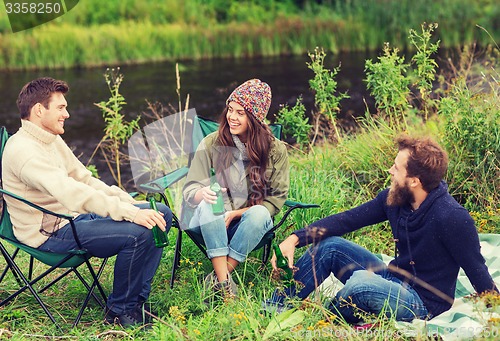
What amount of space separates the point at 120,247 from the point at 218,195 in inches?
24.1

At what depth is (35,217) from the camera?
3.51m

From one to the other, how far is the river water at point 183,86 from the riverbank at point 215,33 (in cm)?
41

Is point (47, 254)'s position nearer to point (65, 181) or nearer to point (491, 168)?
point (65, 181)

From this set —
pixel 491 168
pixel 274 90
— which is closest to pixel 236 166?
pixel 491 168

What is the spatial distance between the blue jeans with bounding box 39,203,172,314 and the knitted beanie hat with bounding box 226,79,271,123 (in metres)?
0.83

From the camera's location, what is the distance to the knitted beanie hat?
390 cm

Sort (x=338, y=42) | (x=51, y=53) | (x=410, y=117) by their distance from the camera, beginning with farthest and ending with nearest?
(x=338, y=42) < (x=51, y=53) < (x=410, y=117)

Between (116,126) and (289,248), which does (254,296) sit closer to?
(289,248)

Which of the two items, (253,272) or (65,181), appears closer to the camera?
(65,181)

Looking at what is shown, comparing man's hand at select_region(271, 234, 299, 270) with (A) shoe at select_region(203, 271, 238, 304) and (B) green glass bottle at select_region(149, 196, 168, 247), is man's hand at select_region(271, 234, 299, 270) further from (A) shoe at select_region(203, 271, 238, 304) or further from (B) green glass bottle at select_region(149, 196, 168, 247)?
(B) green glass bottle at select_region(149, 196, 168, 247)

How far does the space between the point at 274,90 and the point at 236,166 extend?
768 centimetres

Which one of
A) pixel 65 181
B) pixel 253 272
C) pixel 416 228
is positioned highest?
pixel 65 181

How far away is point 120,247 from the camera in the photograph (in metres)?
3.46

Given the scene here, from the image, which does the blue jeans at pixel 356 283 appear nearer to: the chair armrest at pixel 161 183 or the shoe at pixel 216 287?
the shoe at pixel 216 287
